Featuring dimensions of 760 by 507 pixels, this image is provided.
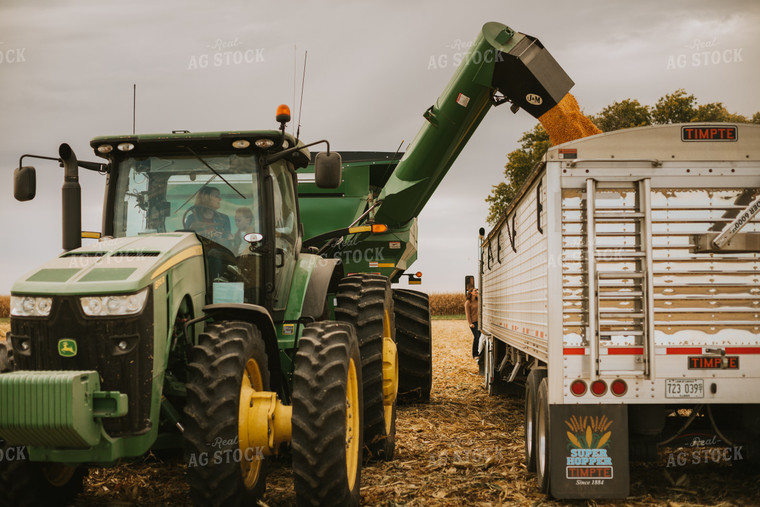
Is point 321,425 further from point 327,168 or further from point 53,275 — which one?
point 327,168

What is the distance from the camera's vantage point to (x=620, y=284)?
208 inches

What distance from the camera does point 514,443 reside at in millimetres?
7988

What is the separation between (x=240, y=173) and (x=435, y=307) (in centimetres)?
4205

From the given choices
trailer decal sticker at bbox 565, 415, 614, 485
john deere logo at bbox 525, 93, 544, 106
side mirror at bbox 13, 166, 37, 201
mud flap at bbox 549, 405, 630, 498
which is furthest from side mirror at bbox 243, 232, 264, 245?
john deere logo at bbox 525, 93, 544, 106

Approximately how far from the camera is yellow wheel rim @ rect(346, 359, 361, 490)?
206 inches

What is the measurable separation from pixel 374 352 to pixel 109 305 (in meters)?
2.61

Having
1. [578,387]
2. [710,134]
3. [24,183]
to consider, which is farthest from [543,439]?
[24,183]

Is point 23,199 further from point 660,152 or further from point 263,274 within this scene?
point 660,152

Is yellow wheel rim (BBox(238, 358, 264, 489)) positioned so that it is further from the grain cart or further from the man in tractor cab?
the grain cart

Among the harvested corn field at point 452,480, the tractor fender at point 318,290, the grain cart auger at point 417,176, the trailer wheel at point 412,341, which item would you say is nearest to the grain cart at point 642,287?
the harvested corn field at point 452,480

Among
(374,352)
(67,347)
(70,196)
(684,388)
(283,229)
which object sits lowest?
(684,388)

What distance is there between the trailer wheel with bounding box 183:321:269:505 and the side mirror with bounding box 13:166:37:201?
6.73 feet

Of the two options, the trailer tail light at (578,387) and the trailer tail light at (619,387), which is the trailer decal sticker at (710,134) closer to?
the trailer tail light at (619,387)

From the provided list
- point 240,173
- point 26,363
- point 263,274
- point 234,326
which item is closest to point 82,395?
point 26,363
